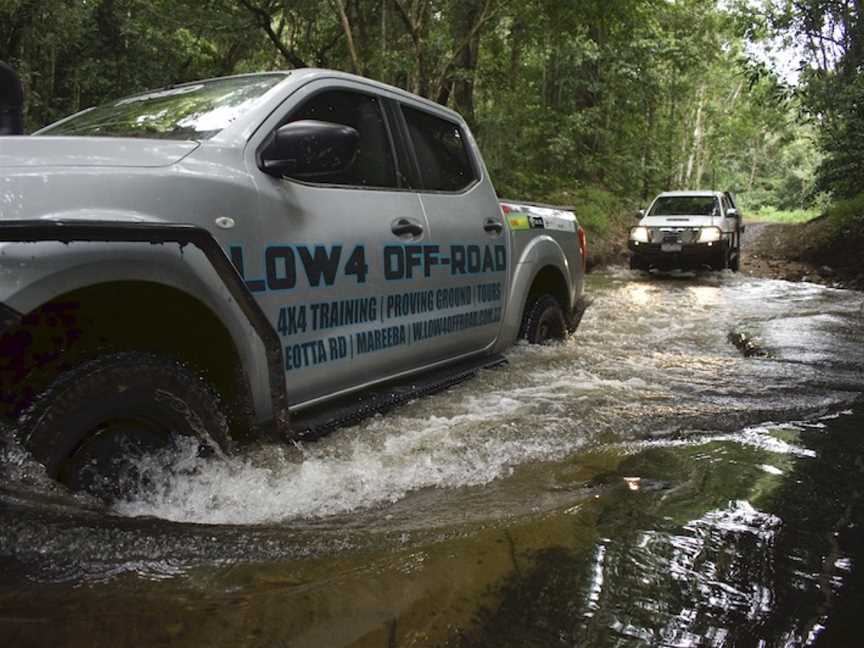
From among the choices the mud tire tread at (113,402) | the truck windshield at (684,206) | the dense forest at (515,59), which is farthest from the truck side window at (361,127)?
the truck windshield at (684,206)

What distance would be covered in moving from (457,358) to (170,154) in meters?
2.00

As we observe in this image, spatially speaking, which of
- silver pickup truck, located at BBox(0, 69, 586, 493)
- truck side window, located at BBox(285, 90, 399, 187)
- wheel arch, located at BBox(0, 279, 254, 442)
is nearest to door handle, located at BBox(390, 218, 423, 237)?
silver pickup truck, located at BBox(0, 69, 586, 493)

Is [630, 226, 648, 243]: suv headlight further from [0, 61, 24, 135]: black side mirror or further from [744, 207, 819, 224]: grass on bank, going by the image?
[744, 207, 819, 224]: grass on bank

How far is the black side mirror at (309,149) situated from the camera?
97.6 inches

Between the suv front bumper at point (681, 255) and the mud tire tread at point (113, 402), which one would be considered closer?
the mud tire tread at point (113, 402)

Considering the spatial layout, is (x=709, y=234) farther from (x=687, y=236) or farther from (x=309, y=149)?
(x=309, y=149)

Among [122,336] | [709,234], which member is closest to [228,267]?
[122,336]

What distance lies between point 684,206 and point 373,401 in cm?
1249

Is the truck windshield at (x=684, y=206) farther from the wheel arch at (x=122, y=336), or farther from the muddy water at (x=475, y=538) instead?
the wheel arch at (x=122, y=336)

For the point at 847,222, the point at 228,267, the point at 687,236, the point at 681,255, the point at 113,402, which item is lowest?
the point at 113,402

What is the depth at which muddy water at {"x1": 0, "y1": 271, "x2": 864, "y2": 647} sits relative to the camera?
5.38 ft

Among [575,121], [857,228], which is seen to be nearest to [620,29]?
[575,121]

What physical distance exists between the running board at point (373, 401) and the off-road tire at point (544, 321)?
2.40 feet

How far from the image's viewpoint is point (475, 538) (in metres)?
2.15
